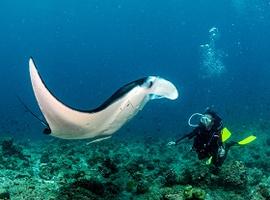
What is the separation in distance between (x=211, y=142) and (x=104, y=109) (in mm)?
4464

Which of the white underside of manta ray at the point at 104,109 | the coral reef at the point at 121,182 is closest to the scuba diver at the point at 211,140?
the coral reef at the point at 121,182

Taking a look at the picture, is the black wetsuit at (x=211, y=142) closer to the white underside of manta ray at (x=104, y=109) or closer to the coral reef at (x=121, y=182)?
the coral reef at (x=121, y=182)

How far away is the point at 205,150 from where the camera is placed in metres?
7.71

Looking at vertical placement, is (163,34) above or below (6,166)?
above

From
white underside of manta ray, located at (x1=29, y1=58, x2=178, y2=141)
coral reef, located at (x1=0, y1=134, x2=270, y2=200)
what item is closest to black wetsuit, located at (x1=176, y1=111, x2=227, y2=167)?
coral reef, located at (x1=0, y1=134, x2=270, y2=200)

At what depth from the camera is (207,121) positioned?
771 cm

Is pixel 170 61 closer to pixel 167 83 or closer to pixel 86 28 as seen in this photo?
pixel 86 28

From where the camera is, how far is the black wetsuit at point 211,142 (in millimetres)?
7648

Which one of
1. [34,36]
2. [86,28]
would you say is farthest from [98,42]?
[34,36]

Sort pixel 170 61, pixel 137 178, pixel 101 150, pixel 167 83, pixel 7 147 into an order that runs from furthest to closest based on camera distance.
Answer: pixel 170 61 < pixel 101 150 < pixel 7 147 < pixel 137 178 < pixel 167 83

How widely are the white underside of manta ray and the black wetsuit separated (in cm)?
404

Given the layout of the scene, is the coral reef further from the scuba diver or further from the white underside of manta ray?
the white underside of manta ray

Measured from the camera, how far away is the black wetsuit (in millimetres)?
7648

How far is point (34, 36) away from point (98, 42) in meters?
34.5
